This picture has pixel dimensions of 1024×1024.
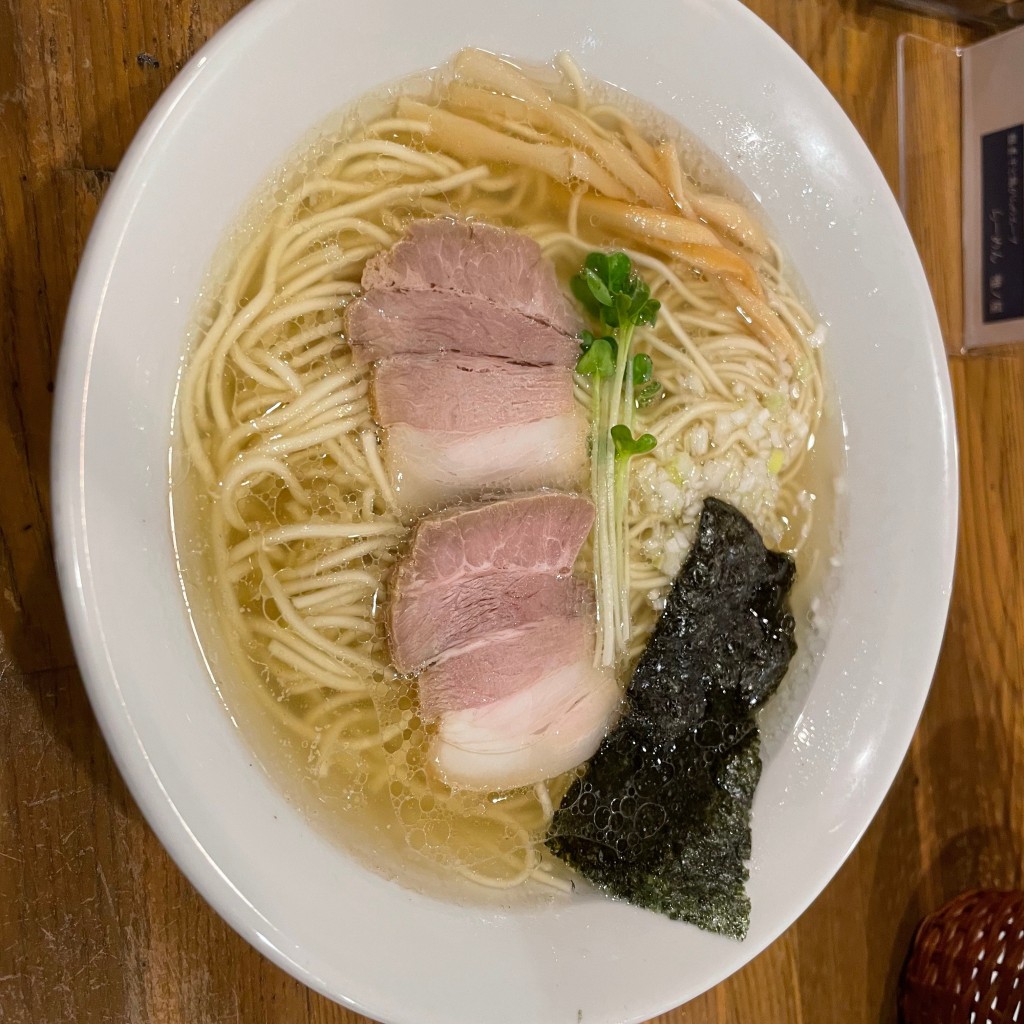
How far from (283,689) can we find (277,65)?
47.9 inches

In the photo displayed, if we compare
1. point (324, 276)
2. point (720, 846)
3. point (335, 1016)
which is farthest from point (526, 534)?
point (335, 1016)

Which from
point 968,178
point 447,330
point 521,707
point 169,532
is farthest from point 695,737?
point 968,178

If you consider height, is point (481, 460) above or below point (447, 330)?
below

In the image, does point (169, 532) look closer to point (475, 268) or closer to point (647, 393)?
point (475, 268)

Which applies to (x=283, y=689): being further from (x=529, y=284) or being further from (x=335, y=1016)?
(x=529, y=284)

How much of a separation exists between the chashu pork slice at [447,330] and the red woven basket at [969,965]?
1.85 metres

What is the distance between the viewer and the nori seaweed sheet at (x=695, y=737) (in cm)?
177

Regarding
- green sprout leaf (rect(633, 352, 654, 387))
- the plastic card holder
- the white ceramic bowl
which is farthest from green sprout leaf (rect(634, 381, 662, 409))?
the plastic card holder

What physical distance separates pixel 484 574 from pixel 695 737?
639 mm

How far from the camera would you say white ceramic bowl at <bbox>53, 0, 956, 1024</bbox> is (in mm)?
1294

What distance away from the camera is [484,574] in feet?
5.75

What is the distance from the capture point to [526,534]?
5.76ft

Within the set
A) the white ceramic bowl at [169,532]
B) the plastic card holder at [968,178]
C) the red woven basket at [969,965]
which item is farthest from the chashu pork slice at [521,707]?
the plastic card holder at [968,178]

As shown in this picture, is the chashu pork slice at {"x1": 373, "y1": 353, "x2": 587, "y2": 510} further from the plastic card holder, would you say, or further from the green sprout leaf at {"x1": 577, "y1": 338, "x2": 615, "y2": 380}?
the plastic card holder
